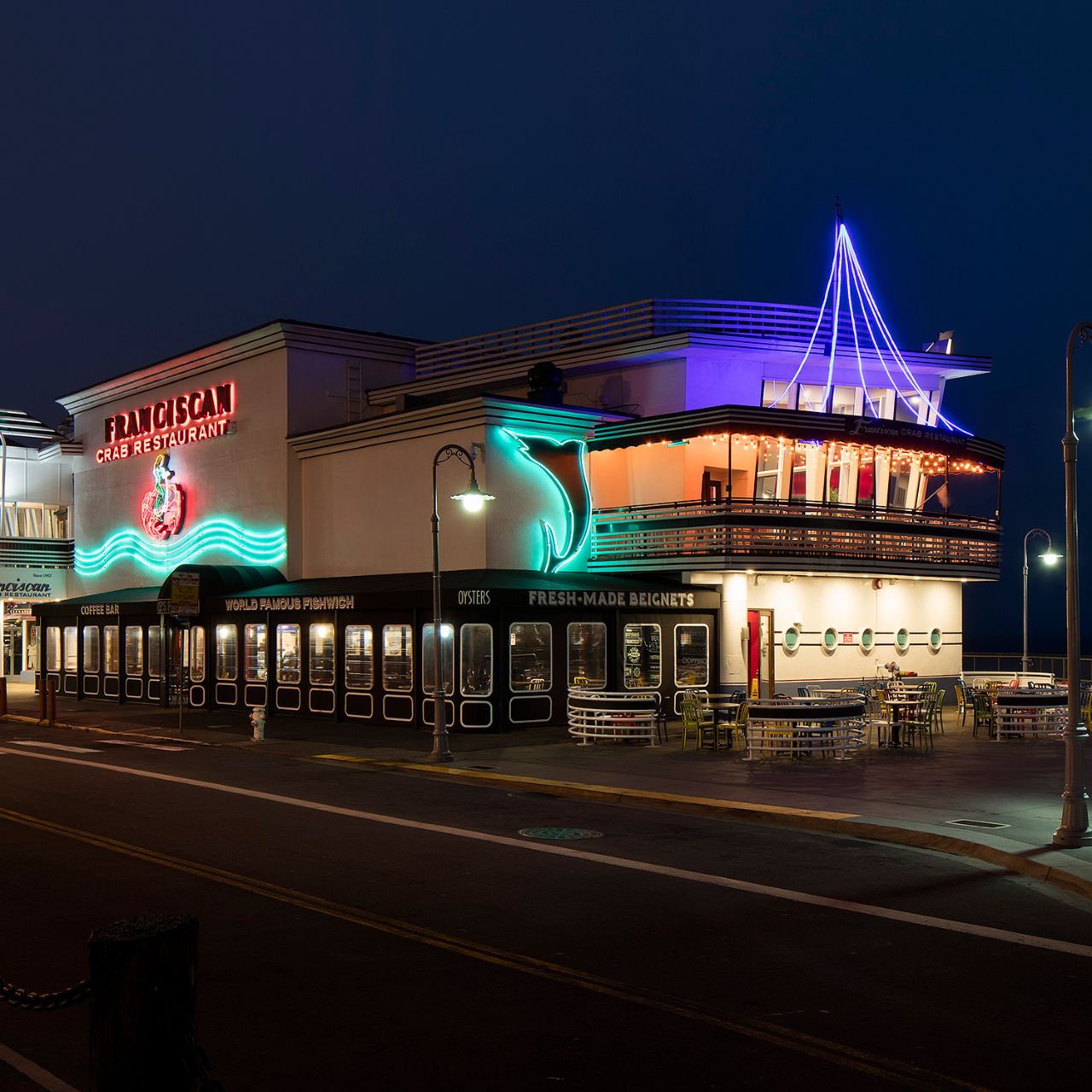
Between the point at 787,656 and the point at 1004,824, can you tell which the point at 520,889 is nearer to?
the point at 1004,824

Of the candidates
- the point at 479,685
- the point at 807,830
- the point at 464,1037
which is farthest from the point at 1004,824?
the point at 479,685

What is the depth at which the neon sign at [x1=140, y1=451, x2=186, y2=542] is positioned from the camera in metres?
37.7

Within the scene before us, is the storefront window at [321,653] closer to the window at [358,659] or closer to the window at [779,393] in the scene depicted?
the window at [358,659]

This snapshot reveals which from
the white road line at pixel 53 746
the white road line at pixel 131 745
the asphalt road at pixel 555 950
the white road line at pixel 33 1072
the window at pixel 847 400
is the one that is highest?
the window at pixel 847 400

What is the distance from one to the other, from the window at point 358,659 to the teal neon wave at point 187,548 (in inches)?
205

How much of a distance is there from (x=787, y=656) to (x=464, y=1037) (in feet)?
81.4

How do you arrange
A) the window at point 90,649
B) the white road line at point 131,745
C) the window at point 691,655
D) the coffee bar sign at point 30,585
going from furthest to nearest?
the coffee bar sign at point 30,585 < the window at point 90,649 < the window at point 691,655 < the white road line at point 131,745

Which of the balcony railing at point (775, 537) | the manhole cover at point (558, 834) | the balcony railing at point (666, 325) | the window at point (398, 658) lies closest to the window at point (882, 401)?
the balcony railing at point (666, 325)

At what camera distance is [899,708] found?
78.9ft

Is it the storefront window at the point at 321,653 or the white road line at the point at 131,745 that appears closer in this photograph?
the white road line at the point at 131,745

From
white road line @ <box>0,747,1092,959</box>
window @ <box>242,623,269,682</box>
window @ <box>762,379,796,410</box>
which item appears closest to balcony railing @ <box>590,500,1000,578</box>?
window @ <box>762,379,796,410</box>

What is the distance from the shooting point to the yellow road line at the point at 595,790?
50.3ft

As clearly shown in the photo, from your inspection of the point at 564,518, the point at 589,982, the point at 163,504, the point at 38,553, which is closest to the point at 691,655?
the point at 564,518

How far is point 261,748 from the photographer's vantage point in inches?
944
